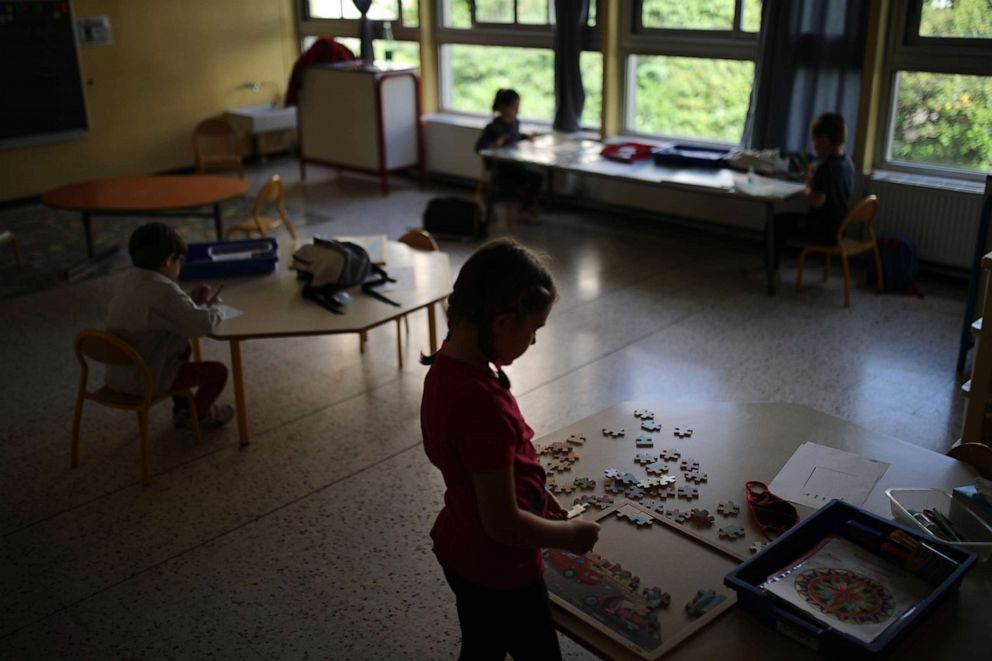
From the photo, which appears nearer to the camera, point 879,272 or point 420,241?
point 420,241

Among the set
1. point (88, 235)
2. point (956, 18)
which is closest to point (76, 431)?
point (88, 235)

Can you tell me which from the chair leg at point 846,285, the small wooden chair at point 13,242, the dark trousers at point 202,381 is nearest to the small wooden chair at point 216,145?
the small wooden chair at point 13,242

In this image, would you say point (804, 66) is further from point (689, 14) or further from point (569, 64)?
point (569, 64)

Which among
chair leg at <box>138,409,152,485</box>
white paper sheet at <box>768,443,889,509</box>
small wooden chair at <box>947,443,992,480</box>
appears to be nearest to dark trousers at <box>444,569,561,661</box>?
white paper sheet at <box>768,443,889,509</box>

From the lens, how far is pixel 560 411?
4496 millimetres

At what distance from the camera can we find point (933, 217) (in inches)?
241

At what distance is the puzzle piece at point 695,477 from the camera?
2.41m

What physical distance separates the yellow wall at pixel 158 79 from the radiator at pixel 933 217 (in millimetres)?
6628

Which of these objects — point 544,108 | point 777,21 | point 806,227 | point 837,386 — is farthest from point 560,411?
point 544,108

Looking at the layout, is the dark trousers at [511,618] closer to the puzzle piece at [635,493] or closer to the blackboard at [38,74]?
the puzzle piece at [635,493]

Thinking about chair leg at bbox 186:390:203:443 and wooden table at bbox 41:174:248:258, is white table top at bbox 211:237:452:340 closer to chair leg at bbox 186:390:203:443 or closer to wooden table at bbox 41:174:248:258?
chair leg at bbox 186:390:203:443

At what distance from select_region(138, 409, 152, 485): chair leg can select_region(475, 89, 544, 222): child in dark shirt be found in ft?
13.8

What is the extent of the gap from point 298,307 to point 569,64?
447cm

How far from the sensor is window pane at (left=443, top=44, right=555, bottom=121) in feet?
27.6
